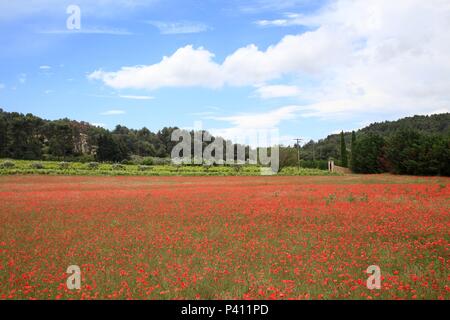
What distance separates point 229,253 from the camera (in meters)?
9.79

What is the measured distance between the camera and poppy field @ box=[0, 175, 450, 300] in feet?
23.8

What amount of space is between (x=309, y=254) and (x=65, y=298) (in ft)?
19.4

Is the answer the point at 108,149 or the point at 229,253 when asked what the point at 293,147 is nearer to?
the point at 108,149

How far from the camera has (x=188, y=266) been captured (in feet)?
28.6

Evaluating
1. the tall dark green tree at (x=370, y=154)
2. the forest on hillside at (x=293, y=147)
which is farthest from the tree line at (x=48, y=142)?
the tall dark green tree at (x=370, y=154)

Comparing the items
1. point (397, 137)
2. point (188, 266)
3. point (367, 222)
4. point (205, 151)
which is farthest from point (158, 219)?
point (205, 151)

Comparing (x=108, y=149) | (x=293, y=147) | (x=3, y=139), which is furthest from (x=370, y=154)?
(x=3, y=139)

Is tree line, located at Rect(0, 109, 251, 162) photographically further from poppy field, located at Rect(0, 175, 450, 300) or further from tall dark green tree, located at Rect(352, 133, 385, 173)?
poppy field, located at Rect(0, 175, 450, 300)

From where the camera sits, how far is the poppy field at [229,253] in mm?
7246

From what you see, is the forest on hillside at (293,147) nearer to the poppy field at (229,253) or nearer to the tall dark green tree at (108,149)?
the tall dark green tree at (108,149)

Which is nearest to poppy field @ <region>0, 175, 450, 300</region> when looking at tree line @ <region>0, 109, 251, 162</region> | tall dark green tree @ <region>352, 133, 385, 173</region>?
tall dark green tree @ <region>352, 133, 385, 173</region>
